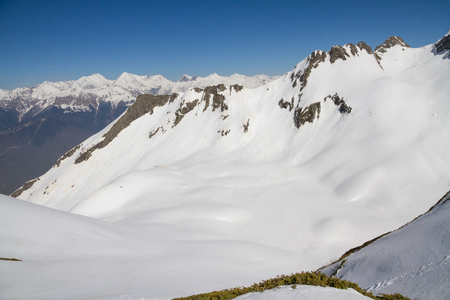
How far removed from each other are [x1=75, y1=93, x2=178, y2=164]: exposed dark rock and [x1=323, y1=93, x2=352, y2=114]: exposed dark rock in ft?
273

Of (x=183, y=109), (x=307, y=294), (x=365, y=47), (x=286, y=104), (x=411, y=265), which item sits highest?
(x=183, y=109)

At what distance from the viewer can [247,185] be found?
2007 inches

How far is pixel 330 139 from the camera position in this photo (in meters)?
66.2

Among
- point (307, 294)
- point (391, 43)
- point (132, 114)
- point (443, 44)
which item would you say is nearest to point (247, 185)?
point (307, 294)

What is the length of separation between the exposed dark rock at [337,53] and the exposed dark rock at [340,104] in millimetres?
21116

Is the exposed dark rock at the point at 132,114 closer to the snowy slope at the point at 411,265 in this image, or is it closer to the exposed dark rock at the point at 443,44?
the exposed dark rock at the point at 443,44

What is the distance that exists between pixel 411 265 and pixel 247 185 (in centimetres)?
4117

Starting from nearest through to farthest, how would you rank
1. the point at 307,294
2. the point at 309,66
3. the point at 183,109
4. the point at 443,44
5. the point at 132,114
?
the point at 307,294
the point at 443,44
the point at 309,66
the point at 183,109
the point at 132,114

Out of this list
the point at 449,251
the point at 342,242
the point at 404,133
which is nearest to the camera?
the point at 449,251

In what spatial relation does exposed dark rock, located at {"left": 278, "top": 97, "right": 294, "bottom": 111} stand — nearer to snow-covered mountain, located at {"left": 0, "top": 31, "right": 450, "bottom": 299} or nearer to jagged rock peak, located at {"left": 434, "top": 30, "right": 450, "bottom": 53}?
snow-covered mountain, located at {"left": 0, "top": 31, "right": 450, "bottom": 299}

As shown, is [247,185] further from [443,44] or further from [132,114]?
[132,114]

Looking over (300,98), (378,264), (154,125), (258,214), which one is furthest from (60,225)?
(154,125)

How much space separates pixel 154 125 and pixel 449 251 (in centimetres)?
11906

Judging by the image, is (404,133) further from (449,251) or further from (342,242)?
(449,251)
